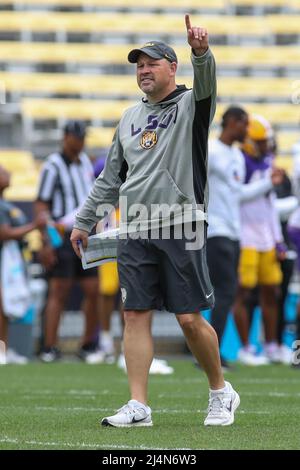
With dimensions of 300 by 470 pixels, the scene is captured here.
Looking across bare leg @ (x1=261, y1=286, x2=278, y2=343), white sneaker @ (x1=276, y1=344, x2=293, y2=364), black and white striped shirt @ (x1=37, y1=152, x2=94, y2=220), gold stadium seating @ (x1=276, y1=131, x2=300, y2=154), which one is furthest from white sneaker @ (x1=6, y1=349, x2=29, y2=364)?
gold stadium seating @ (x1=276, y1=131, x2=300, y2=154)

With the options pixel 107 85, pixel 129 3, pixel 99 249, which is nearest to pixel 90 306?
pixel 99 249

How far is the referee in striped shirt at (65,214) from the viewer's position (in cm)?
1020

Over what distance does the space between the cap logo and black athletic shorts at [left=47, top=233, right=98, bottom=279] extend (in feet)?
16.9

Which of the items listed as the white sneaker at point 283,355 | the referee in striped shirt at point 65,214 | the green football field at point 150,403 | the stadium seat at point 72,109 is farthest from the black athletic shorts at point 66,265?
the stadium seat at point 72,109

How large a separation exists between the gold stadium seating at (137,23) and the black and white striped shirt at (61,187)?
36.6 feet

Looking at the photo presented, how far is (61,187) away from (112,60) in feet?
37.3

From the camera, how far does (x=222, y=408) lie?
16.7 ft

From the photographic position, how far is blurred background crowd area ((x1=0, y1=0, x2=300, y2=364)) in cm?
1997

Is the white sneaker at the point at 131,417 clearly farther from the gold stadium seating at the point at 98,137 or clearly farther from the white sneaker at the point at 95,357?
the gold stadium seating at the point at 98,137

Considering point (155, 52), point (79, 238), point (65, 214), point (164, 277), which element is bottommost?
point (65, 214)

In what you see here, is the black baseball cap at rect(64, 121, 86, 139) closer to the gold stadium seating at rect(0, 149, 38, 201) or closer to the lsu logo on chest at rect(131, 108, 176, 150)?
the lsu logo on chest at rect(131, 108, 176, 150)

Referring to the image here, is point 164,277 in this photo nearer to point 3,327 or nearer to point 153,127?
point 153,127

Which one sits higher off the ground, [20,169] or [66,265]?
[66,265]

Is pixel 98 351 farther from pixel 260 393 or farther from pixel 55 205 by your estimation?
pixel 260 393
